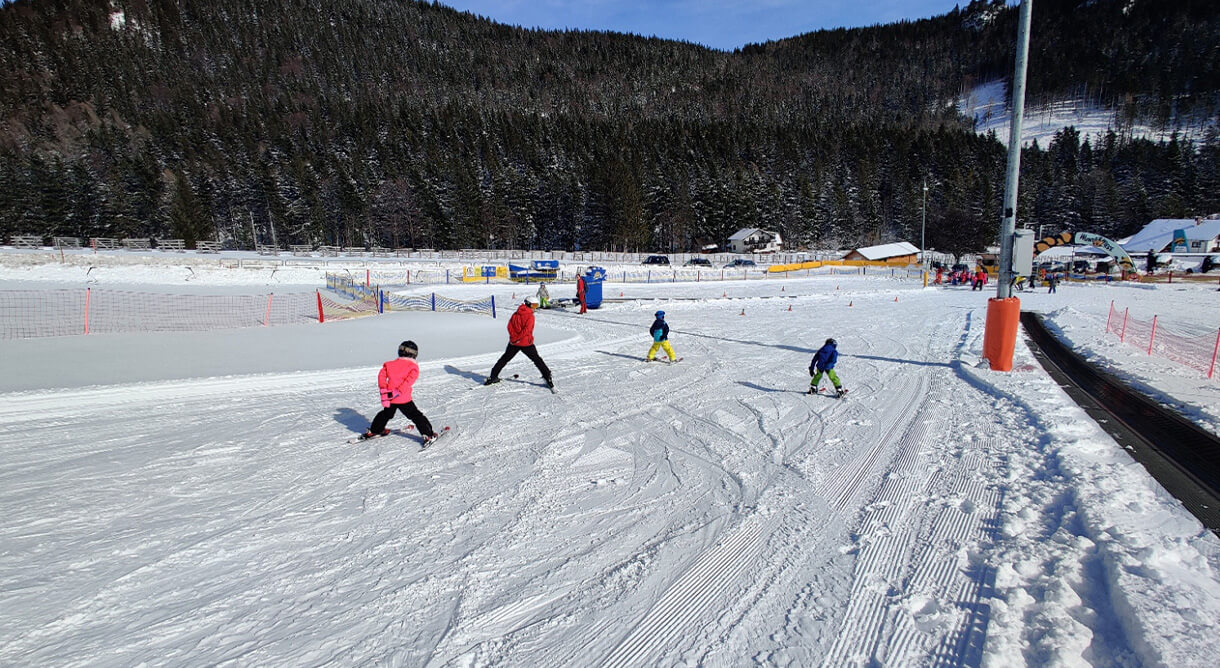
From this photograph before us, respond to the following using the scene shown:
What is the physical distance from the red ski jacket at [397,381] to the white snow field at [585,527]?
67cm

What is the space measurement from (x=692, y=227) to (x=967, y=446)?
73.7 m

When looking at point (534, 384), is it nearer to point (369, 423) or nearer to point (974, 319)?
point (369, 423)

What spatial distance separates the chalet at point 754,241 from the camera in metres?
74.9

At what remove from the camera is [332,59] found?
166250mm

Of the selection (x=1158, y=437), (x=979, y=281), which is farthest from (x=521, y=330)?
(x=979, y=281)

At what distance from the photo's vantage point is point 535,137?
10494 centimetres

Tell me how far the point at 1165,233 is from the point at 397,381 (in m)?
94.4

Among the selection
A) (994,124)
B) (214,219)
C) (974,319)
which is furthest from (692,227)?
(994,124)

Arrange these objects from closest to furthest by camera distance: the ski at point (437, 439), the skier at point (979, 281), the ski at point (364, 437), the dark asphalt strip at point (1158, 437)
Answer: the dark asphalt strip at point (1158, 437) → the ski at point (437, 439) → the ski at point (364, 437) → the skier at point (979, 281)

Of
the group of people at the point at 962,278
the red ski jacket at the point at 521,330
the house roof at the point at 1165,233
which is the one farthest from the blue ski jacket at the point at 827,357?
the house roof at the point at 1165,233

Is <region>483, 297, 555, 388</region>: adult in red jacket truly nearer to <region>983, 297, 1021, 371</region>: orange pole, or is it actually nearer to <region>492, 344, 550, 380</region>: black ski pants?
<region>492, 344, 550, 380</region>: black ski pants

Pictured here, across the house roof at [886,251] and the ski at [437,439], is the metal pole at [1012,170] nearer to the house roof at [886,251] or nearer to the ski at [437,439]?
the ski at [437,439]

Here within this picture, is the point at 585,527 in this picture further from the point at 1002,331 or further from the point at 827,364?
the point at 1002,331

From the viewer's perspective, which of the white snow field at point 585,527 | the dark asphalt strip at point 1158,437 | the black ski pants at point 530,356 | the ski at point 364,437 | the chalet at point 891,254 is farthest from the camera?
the chalet at point 891,254
